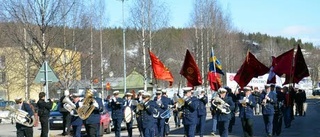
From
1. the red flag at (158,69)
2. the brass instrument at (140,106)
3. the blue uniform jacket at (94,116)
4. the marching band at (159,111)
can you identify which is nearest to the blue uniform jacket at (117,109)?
the marching band at (159,111)

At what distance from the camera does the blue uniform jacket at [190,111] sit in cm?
1767

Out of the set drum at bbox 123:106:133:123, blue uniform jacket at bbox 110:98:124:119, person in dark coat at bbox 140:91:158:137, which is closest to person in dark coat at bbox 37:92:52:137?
blue uniform jacket at bbox 110:98:124:119

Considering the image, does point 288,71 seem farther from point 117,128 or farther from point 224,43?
point 224,43

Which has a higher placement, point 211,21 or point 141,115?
point 211,21

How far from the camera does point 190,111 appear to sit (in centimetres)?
1772

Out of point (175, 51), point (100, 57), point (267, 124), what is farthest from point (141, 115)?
point (175, 51)

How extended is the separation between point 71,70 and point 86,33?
112 inches

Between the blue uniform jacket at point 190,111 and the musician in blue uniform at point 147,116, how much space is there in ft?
3.36

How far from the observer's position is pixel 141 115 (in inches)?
719

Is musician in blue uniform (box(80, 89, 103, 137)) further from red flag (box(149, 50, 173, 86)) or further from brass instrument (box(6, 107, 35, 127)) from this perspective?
red flag (box(149, 50, 173, 86))

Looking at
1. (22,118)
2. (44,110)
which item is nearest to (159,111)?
(22,118)

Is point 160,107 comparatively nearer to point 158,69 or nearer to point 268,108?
point 268,108

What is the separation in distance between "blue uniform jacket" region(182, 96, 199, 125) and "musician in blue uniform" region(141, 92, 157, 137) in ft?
3.36

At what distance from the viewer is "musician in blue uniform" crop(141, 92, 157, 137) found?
18.1 metres
